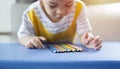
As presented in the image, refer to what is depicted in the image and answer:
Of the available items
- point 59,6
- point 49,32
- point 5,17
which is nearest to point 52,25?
point 49,32

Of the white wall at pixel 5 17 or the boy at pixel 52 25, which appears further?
the white wall at pixel 5 17

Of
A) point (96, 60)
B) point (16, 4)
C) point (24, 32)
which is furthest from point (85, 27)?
point (16, 4)

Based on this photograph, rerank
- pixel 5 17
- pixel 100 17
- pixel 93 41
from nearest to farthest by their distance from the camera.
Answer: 1. pixel 93 41
2. pixel 100 17
3. pixel 5 17

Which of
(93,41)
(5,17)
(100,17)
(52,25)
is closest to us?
(93,41)

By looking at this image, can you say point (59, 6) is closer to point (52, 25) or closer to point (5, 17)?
point (52, 25)

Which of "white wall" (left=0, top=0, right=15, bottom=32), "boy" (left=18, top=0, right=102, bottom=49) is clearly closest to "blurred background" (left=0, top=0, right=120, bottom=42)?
"white wall" (left=0, top=0, right=15, bottom=32)

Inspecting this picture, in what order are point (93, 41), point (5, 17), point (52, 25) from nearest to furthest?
1. point (93, 41)
2. point (52, 25)
3. point (5, 17)

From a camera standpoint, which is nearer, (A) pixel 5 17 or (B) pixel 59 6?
(B) pixel 59 6

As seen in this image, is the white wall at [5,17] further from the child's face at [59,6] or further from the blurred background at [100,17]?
the child's face at [59,6]

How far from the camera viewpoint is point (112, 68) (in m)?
0.42

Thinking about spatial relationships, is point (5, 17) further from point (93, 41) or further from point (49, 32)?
point (93, 41)

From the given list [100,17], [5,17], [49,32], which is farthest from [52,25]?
[5,17]

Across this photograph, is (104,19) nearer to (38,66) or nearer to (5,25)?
(5,25)

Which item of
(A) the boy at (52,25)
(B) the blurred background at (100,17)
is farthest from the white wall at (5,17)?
(A) the boy at (52,25)
